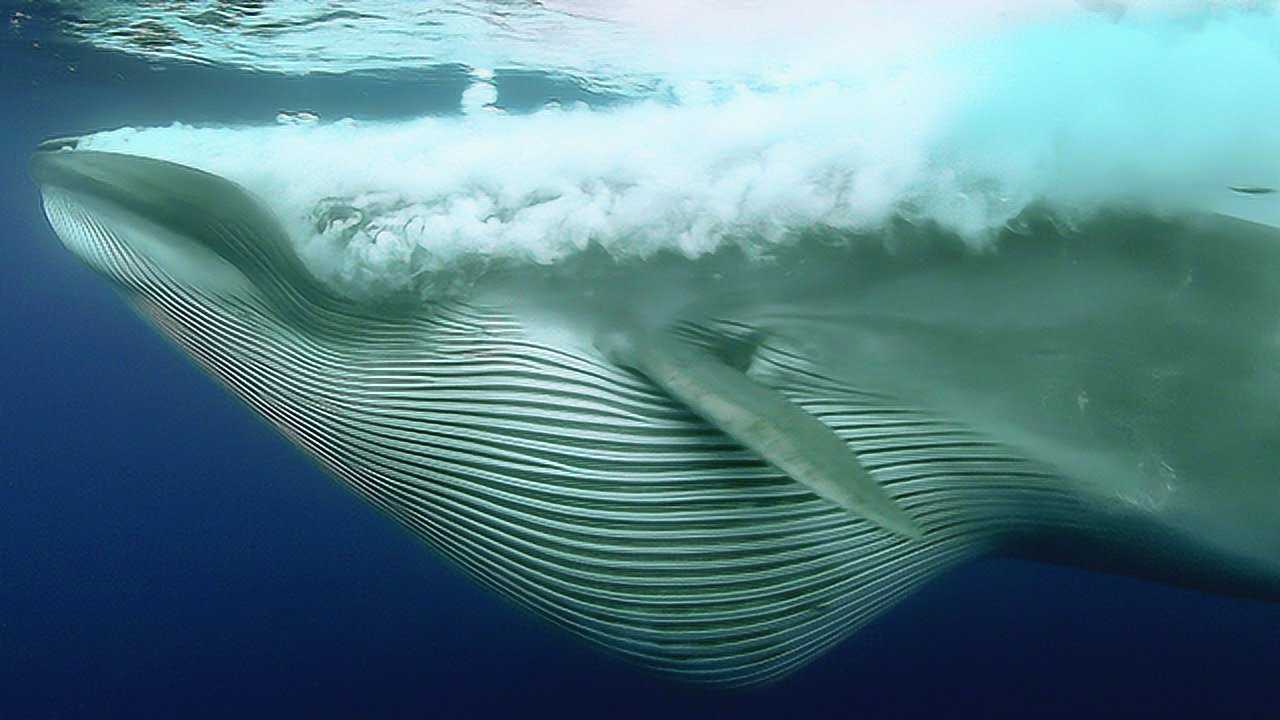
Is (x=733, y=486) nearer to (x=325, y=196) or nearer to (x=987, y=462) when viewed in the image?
(x=987, y=462)

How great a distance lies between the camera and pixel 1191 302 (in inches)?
129

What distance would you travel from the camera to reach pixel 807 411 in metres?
3.10

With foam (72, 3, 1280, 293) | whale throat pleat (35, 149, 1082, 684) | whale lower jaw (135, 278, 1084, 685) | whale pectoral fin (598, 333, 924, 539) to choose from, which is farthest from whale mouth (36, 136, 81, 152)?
whale pectoral fin (598, 333, 924, 539)

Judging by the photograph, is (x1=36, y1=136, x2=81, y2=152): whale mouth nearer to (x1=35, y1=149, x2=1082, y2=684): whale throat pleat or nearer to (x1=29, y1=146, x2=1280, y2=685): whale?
(x1=35, y1=149, x2=1082, y2=684): whale throat pleat

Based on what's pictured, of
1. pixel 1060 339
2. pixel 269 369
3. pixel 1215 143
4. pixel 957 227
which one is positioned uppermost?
pixel 1215 143

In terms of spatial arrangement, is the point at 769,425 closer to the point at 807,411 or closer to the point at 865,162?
the point at 807,411

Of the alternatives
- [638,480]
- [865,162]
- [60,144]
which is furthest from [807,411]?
[60,144]

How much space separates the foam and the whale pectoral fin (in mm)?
600

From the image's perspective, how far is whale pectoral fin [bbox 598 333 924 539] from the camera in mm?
2645

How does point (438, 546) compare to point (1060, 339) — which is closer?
point (1060, 339)

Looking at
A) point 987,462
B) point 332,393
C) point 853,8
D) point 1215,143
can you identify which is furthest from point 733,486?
point 853,8

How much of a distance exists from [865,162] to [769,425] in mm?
1249

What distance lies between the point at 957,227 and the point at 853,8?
7.67 ft

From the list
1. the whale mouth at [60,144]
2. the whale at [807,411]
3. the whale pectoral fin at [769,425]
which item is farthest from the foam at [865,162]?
the whale mouth at [60,144]
